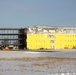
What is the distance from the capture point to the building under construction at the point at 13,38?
152500mm

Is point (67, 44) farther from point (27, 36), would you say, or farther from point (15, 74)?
point (15, 74)

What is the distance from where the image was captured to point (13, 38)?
15412cm

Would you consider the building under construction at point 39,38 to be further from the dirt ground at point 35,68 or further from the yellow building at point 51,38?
the dirt ground at point 35,68

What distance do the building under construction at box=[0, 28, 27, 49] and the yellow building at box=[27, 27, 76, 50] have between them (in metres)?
3.38

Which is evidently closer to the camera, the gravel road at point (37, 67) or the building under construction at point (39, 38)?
the gravel road at point (37, 67)

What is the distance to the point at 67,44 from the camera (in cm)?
15700

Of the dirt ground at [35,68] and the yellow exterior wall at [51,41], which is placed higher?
the yellow exterior wall at [51,41]

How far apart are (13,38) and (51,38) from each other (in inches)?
614

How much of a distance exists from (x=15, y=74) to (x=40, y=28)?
132 meters

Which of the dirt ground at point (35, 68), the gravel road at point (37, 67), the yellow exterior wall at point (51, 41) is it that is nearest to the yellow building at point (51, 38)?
the yellow exterior wall at point (51, 41)

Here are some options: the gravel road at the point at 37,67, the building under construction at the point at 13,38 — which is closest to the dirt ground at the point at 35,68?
the gravel road at the point at 37,67

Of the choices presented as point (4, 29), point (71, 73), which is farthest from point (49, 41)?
point (71, 73)

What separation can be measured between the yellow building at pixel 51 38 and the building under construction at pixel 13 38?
338 cm

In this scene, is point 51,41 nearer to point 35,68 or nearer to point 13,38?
point 13,38
